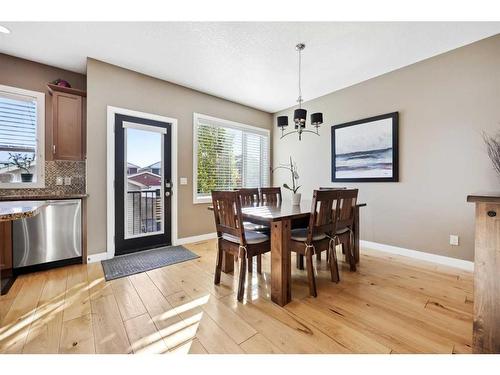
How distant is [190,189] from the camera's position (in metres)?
3.84

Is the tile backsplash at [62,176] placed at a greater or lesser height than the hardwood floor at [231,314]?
greater

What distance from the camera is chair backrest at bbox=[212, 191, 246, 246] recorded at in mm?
1962

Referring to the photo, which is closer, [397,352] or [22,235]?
[397,352]

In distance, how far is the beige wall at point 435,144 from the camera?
8.19 feet

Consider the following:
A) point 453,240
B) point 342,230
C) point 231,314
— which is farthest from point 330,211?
point 453,240

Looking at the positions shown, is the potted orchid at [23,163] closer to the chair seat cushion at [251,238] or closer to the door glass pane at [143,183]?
the door glass pane at [143,183]

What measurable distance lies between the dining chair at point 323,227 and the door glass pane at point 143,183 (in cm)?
226

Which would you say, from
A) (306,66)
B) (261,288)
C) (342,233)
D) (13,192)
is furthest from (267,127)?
(13,192)

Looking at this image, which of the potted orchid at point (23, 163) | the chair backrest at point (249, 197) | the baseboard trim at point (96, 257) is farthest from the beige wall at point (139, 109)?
the chair backrest at point (249, 197)

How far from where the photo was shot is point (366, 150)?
346 cm

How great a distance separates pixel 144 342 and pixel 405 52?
12.9 feet

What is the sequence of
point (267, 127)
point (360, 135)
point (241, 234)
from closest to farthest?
point (241, 234) → point (360, 135) → point (267, 127)

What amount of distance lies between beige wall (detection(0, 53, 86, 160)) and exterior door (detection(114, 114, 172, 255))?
0.92 m
